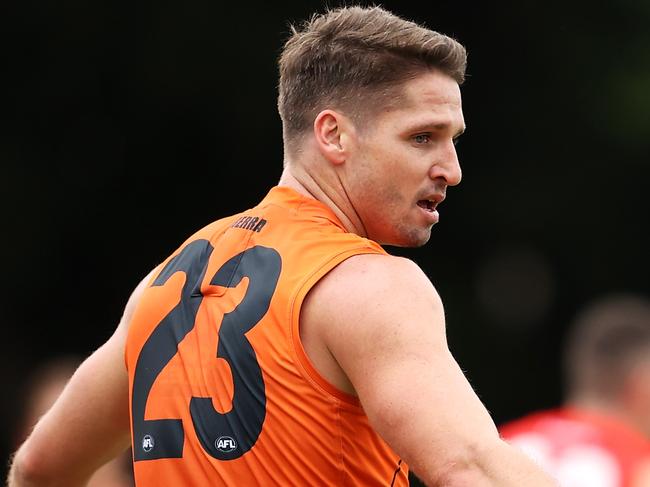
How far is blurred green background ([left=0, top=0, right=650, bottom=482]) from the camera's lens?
38.9 ft

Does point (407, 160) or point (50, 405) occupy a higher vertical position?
point (50, 405)

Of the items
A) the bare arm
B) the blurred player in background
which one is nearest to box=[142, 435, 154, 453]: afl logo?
the bare arm

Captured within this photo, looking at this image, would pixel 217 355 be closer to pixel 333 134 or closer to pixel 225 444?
pixel 225 444

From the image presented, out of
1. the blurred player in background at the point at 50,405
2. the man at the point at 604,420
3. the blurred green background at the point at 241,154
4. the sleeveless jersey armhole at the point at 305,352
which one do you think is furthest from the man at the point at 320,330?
the blurred green background at the point at 241,154

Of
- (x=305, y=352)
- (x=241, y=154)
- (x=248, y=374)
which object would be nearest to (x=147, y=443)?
(x=248, y=374)

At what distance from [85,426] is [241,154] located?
8.24m

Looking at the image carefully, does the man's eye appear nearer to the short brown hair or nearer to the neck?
the short brown hair

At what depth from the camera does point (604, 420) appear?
700 centimetres

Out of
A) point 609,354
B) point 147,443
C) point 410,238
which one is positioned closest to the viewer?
point 147,443

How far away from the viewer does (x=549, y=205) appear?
1318 centimetres

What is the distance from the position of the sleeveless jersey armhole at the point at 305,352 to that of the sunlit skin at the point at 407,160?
47 cm

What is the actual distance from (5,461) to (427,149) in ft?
29.7

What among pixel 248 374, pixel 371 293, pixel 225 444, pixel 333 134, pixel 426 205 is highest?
pixel 333 134

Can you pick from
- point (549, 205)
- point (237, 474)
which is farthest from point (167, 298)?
point (549, 205)
